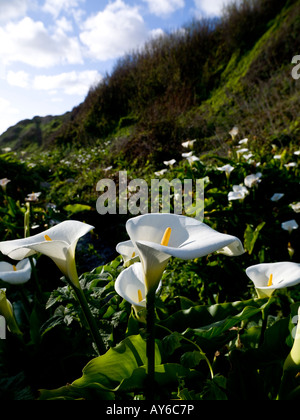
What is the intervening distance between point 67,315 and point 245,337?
636 millimetres

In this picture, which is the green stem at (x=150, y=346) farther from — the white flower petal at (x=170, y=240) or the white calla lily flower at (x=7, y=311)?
the white calla lily flower at (x=7, y=311)

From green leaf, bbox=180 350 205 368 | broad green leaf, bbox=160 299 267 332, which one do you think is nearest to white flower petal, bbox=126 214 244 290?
green leaf, bbox=180 350 205 368

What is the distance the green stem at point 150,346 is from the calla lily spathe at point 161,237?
0.13 ft

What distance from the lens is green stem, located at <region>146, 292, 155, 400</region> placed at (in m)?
0.71

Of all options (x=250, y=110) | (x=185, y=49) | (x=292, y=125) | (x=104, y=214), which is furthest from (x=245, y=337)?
(x=185, y=49)

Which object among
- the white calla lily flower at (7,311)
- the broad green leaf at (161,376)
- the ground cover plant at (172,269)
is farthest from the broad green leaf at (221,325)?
the white calla lily flower at (7,311)

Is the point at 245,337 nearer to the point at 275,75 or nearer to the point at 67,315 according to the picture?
the point at 67,315

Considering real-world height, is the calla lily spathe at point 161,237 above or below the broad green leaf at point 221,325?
above

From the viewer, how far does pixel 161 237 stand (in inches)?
29.1

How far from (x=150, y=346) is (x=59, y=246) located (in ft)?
1.15

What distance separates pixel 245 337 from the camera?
1049 millimetres

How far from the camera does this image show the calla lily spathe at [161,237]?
59 centimetres

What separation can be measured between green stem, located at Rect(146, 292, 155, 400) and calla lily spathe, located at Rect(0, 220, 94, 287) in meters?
0.23

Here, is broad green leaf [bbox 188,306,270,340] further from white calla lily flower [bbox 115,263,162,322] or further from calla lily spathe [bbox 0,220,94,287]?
calla lily spathe [bbox 0,220,94,287]
